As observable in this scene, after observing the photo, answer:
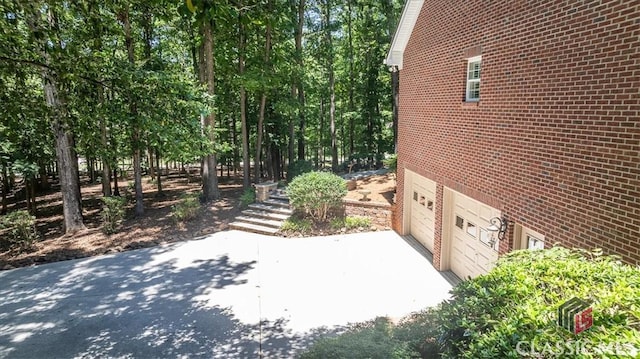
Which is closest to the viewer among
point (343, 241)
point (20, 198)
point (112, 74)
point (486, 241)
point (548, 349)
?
point (548, 349)

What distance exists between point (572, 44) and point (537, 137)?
4.89ft

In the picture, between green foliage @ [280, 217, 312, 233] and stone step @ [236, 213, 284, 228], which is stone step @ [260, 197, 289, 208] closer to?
stone step @ [236, 213, 284, 228]

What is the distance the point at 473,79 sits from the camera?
857cm

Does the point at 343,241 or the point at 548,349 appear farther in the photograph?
the point at 343,241

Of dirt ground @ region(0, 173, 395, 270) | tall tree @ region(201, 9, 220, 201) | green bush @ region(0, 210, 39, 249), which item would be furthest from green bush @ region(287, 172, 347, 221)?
green bush @ region(0, 210, 39, 249)

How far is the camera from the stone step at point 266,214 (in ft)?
47.6

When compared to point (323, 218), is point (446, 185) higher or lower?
higher

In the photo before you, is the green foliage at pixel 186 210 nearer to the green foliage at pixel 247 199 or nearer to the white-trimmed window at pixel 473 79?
the green foliage at pixel 247 199

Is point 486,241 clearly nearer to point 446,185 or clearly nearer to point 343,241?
point 446,185

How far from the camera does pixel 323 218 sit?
13.9 meters

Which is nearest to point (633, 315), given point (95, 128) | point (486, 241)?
point (486, 241)

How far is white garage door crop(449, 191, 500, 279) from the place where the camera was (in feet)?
26.5

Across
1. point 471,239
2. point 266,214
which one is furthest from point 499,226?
point 266,214

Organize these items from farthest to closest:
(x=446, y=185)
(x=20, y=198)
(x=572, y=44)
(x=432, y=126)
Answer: (x=20, y=198), (x=432, y=126), (x=446, y=185), (x=572, y=44)
